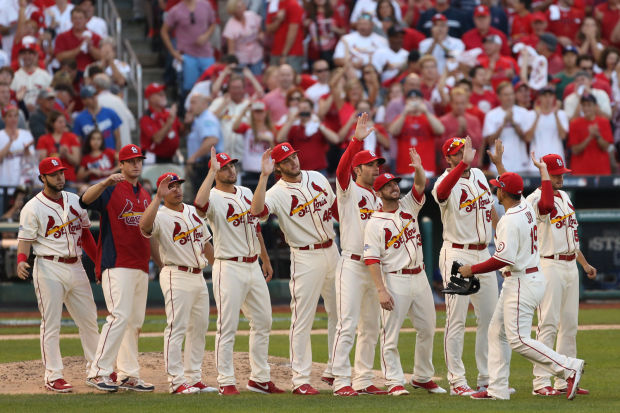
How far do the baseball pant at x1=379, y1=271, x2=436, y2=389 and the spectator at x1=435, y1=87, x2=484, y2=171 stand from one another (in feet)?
23.4

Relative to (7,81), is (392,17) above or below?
above

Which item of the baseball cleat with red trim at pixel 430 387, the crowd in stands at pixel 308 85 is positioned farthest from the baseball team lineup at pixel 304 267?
the crowd in stands at pixel 308 85

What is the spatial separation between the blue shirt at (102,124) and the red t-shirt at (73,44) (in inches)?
77.4

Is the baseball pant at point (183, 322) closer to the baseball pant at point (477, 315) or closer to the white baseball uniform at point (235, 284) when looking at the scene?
the white baseball uniform at point (235, 284)

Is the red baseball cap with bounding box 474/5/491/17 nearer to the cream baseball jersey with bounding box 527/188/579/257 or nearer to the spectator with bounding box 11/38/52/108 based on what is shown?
the spectator with bounding box 11/38/52/108

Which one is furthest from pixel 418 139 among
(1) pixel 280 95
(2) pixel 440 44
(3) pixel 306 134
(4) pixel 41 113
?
(4) pixel 41 113

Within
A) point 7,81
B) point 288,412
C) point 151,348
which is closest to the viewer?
point 288,412

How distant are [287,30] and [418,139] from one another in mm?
3737

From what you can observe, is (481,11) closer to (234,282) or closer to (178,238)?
(178,238)

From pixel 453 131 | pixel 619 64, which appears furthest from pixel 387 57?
pixel 619 64

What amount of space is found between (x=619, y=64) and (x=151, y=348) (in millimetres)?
9805

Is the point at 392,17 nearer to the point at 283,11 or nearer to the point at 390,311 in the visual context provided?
the point at 283,11

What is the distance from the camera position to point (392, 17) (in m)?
19.3

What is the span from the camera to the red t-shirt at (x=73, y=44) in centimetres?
1795
